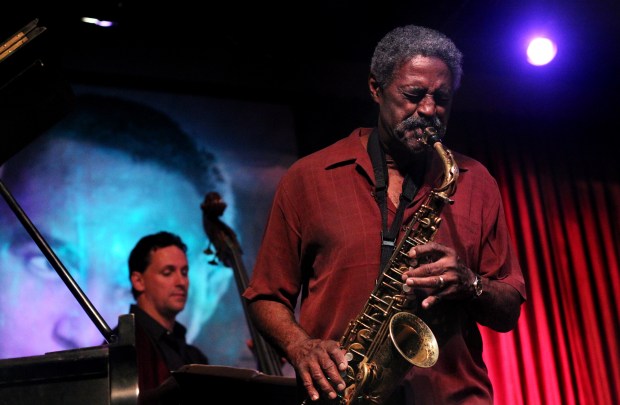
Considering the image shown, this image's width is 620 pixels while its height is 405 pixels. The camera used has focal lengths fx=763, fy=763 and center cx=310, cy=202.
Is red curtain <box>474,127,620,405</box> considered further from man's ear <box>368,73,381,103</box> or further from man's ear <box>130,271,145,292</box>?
man's ear <box>368,73,381,103</box>

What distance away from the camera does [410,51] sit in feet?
8.73

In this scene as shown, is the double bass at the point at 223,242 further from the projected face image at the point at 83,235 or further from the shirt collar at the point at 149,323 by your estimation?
the projected face image at the point at 83,235

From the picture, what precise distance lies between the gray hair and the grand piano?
3.62 ft

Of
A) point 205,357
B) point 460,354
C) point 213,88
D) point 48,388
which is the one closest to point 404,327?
point 460,354

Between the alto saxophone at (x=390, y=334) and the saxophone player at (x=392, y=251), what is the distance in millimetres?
11

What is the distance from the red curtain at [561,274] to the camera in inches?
207

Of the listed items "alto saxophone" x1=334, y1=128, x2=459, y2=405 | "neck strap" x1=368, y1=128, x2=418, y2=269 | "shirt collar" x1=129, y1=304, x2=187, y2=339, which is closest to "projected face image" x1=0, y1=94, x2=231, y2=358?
"shirt collar" x1=129, y1=304, x2=187, y2=339

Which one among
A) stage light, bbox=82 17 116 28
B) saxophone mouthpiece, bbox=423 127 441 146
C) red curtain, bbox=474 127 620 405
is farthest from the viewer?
red curtain, bbox=474 127 620 405

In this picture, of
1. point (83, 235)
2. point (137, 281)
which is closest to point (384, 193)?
point (137, 281)

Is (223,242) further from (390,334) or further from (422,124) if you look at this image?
(390,334)

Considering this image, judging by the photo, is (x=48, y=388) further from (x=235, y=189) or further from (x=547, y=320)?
(x=547, y=320)

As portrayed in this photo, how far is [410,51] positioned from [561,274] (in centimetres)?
335

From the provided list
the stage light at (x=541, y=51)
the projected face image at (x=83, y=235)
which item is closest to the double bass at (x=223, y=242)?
the projected face image at (x=83, y=235)

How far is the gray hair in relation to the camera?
2.64 m
